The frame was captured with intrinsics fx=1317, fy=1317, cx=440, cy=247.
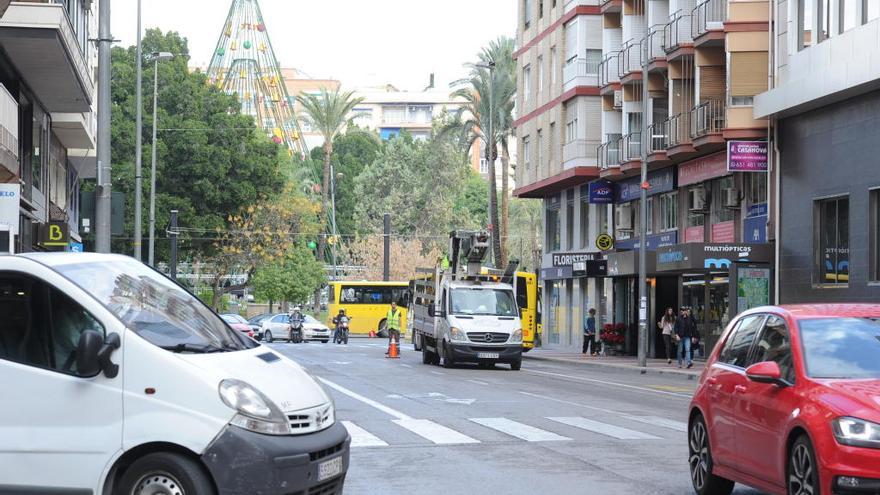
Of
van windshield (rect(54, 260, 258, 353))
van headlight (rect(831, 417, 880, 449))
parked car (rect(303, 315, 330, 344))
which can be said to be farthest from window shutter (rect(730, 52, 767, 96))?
parked car (rect(303, 315, 330, 344))

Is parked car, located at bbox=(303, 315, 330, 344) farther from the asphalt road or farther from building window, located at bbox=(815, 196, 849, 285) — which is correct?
the asphalt road

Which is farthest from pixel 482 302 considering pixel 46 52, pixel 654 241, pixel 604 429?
pixel 604 429

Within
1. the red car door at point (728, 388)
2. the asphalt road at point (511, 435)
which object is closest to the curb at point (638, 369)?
the asphalt road at point (511, 435)

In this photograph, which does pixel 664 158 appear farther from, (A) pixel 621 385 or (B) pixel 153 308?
(B) pixel 153 308

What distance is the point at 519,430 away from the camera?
16219mm

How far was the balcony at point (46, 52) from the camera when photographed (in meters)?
26.0

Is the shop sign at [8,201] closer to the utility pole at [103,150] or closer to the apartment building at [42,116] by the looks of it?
the apartment building at [42,116]

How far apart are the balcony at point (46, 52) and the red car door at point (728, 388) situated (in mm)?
18962

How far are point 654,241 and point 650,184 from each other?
→ 77.5 inches

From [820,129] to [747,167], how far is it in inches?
117

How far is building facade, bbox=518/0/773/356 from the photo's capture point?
36.7m

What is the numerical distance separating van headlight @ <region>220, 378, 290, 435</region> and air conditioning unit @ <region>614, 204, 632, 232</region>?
134 ft

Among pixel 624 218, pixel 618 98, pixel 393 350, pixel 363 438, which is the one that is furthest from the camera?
pixel 624 218

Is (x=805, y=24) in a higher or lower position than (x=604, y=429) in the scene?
higher
